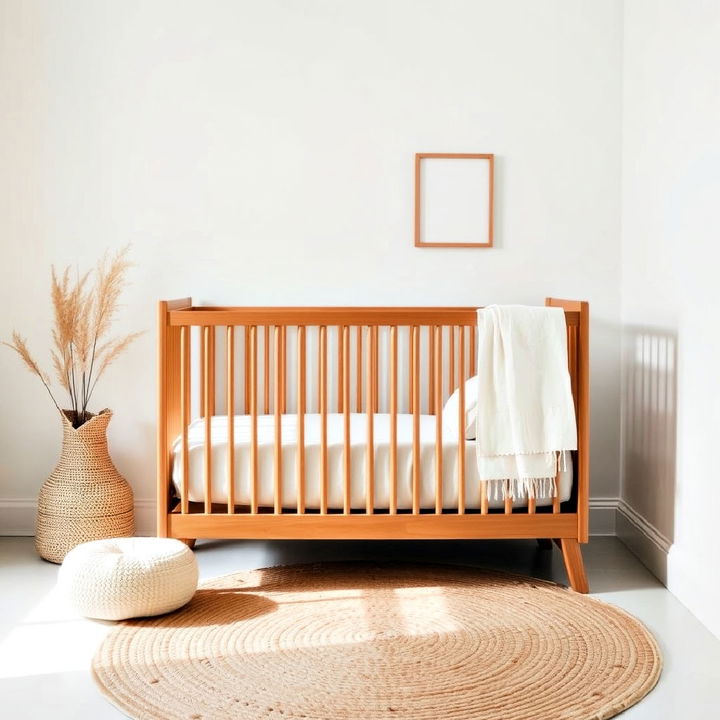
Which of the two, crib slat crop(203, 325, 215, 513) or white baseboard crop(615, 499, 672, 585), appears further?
white baseboard crop(615, 499, 672, 585)

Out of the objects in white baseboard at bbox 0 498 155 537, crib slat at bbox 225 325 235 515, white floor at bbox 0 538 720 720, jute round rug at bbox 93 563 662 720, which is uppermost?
crib slat at bbox 225 325 235 515

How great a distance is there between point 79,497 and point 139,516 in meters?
0.39

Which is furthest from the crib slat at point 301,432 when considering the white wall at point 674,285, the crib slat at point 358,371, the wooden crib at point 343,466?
the white wall at point 674,285

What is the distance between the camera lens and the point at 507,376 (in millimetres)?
2629

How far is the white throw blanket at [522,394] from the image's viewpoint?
262 cm

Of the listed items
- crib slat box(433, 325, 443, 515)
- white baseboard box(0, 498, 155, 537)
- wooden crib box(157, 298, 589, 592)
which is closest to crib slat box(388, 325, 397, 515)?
wooden crib box(157, 298, 589, 592)

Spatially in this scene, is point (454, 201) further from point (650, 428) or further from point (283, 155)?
point (650, 428)

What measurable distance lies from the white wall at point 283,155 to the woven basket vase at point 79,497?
29 cm

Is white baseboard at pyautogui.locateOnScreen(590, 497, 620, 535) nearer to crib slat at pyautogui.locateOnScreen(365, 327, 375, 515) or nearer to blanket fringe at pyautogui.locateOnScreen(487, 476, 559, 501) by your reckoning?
blanket fringe at pyautogui.locateOnScreen(487, 476, 559, 501)

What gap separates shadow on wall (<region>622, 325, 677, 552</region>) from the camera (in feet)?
9.29

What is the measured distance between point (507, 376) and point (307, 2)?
1.62 meters

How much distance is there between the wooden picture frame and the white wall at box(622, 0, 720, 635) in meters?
0.50

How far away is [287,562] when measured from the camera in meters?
3.03

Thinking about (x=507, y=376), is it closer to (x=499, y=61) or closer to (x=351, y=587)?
(x=351, y=587)
